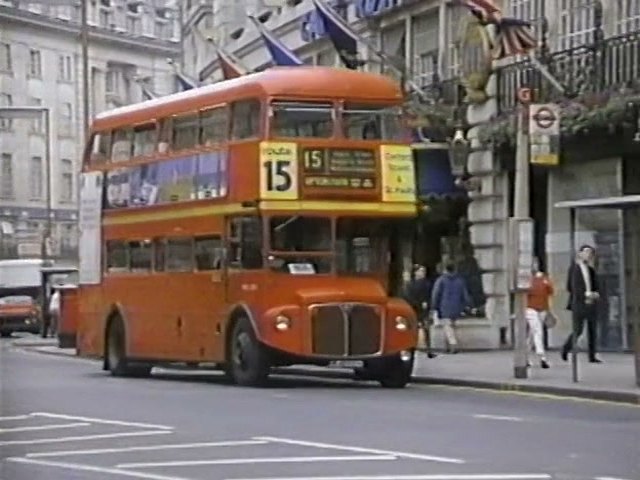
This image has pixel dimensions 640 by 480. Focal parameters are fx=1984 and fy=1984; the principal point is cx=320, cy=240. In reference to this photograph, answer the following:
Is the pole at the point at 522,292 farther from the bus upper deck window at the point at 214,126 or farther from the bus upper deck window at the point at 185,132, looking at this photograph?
the bus upper deck window at the point at 185,132

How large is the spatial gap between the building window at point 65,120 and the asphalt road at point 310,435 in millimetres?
60989

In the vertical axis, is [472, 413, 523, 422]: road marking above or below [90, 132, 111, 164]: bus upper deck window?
below

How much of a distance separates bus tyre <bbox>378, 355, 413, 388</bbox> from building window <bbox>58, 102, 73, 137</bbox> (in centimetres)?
6119

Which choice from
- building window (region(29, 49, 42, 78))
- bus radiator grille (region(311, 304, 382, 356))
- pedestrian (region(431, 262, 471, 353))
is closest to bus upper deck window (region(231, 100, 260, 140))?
bus radiator grille (region(311, 304, 382, 356))

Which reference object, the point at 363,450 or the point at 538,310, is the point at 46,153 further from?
the point at 363,450

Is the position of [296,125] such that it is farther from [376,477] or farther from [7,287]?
[7,287]

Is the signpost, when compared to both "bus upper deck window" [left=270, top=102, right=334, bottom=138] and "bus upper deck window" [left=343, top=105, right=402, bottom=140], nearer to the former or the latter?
"bus upper deck window" [left=343, top=105, right=402, bottom=140]

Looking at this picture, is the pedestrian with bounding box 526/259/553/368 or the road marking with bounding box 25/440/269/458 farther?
the pedestrian with bounding box 526/259/553/368

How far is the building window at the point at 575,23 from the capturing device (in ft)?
119

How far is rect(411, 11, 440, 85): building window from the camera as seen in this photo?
1666 inches

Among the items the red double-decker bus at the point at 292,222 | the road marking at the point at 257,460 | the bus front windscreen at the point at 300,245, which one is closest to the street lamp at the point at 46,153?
the red double-decker bus at the point at 292,222

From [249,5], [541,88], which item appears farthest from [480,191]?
[249,5]

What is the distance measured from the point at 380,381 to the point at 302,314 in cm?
233

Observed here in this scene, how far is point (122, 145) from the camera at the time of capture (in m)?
33.3
